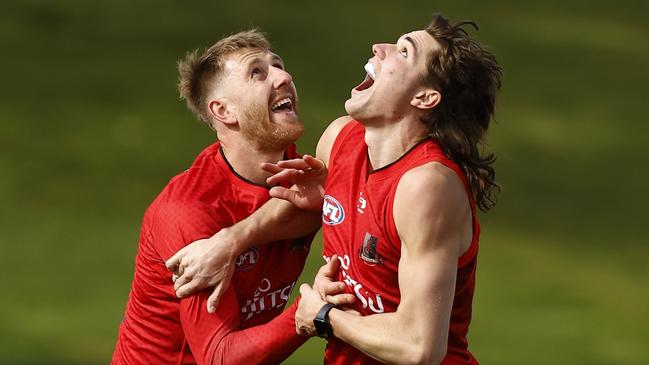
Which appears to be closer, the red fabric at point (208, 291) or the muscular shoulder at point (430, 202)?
the muscular shoulder at point (430, 202)

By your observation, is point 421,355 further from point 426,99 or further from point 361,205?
point 426,99

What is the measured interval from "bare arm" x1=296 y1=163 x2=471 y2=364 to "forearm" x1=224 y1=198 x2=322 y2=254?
3.21 ft

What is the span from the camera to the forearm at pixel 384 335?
680 cm

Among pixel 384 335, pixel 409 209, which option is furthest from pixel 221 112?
pixel 384 335

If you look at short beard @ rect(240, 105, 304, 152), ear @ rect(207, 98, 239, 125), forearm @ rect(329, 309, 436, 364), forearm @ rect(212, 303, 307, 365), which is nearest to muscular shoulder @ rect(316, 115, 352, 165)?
short beard @ rect(240, 105, 304, 152)

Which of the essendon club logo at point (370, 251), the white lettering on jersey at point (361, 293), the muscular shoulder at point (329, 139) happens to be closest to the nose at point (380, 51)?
the muscular shoulder at point (329, 139)

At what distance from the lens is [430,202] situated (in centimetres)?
672

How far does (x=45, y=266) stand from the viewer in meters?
15.8

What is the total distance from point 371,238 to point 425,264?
400mm

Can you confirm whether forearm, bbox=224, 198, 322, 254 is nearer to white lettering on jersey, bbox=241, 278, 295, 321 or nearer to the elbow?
white lettering on jersey, bbox=241, 278, 295, 321

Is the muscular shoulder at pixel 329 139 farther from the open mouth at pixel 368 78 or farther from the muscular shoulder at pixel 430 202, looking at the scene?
the muscular shoulder at pixel 430 202

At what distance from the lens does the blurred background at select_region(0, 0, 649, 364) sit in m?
15.1

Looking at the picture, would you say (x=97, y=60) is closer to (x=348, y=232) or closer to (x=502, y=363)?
(x=502, y=363)

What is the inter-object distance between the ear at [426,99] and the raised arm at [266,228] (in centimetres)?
71
